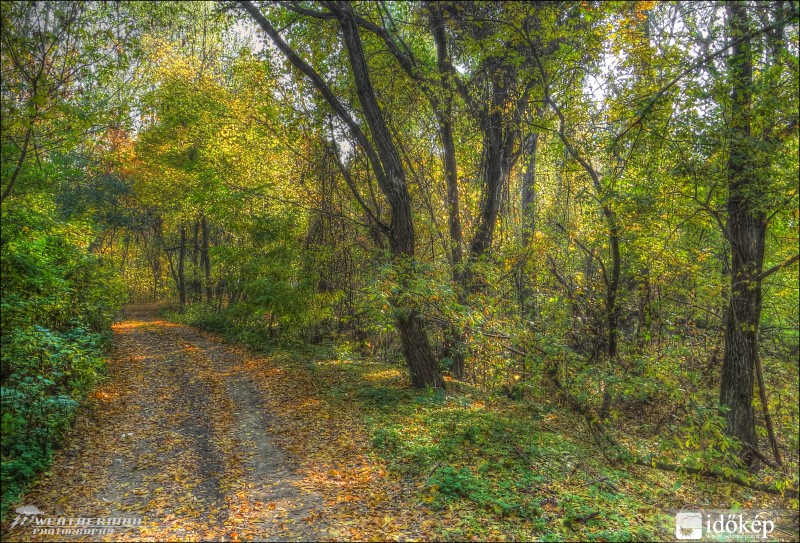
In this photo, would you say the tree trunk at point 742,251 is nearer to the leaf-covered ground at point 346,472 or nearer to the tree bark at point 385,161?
the leaf-covered ground at point 346,472

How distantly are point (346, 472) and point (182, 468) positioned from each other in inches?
85.8

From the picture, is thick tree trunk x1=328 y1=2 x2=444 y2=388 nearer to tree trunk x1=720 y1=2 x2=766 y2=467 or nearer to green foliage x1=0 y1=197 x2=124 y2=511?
tree trunk x1=720 y1=2 x2=766 y2=467

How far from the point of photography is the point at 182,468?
6.25 meters

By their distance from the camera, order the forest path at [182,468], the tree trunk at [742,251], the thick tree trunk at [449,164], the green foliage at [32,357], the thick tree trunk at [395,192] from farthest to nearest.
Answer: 1. the thick tree trunk at [449,164]
2. the thick tree trunk at [395,192]
3. the tree trunk at [742,251]
4. the green foliage at [32,357]
5. the forest path at [182,468]

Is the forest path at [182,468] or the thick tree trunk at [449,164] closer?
the forest path at [182,468]

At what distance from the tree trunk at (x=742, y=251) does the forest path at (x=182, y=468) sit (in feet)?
19.1

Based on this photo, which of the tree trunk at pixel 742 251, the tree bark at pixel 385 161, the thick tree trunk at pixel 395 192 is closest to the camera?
the tree trunk at pixel 742 251

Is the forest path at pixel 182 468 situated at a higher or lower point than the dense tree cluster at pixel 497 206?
lower

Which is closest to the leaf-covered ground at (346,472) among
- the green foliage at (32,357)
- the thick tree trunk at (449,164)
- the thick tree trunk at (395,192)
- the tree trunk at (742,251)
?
the green foliage at (32,357)

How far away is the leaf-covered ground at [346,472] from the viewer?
4996 millimetres

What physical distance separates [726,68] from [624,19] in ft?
6.83

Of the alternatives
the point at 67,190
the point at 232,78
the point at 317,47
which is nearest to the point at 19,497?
the point at 317,47

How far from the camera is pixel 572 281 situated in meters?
10.4

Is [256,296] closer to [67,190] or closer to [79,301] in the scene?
[79,301]
